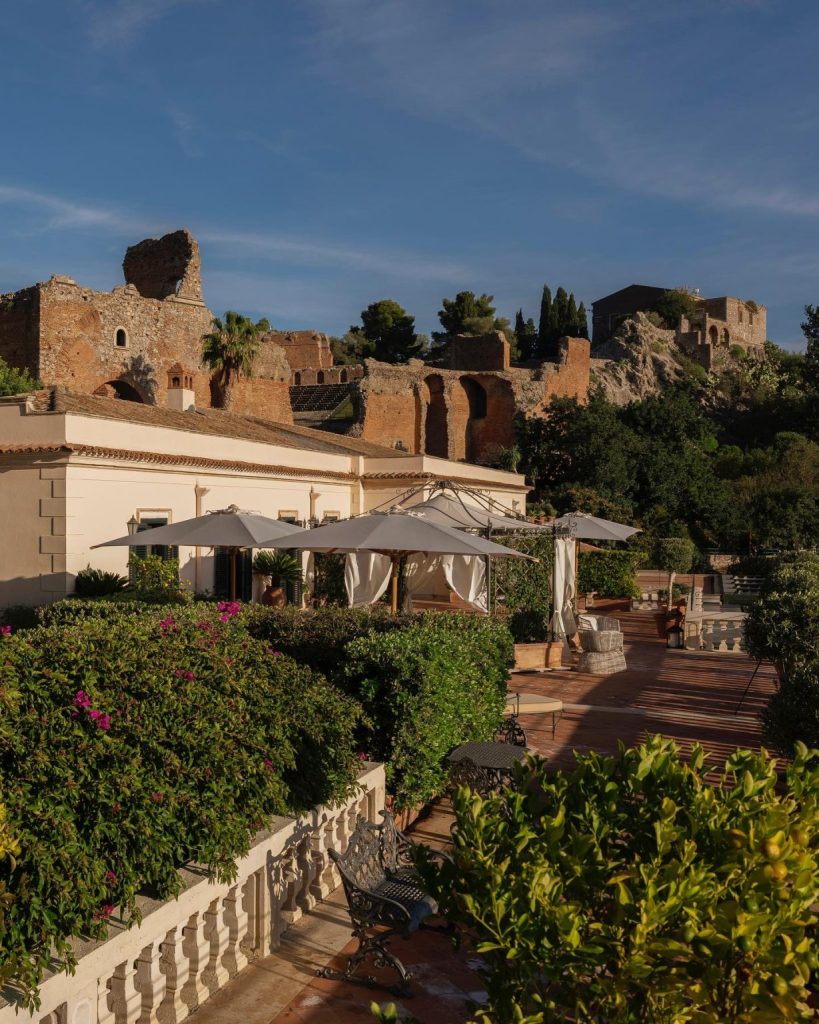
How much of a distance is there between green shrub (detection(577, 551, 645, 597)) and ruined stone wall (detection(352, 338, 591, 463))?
56.6ft

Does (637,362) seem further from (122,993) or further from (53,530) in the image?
(122,993)

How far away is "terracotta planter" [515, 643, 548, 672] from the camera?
589 inches

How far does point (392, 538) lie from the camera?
11648mm

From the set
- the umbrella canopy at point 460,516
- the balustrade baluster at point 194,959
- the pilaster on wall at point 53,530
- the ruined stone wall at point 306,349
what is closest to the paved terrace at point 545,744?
the balustrade baluster at point 194,959

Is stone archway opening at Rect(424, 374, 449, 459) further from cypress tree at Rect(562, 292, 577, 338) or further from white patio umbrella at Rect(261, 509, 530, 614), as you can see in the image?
white patio umbrella at Rect(261, 509, 530, 614)

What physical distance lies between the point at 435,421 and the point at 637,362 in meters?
20.0

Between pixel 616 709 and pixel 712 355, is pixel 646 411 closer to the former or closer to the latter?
pixel 712 355

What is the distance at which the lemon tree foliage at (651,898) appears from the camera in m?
2.48

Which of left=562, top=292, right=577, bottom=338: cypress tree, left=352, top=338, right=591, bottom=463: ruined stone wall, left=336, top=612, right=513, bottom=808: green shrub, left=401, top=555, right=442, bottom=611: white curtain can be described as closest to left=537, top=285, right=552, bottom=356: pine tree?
left=562, top=292, right=577, bottom=338: cypress tree

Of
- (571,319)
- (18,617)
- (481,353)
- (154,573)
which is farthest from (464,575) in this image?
(571,319)

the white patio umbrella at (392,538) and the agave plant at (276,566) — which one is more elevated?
the white patio umbrella at (392,538)

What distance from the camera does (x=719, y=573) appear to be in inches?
1401

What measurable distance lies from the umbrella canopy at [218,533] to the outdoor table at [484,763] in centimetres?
627

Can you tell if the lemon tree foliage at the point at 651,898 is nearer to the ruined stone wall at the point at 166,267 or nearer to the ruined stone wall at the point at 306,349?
the ruined stone wall at the point at 166,267
